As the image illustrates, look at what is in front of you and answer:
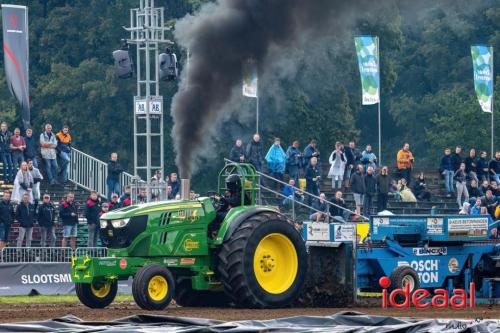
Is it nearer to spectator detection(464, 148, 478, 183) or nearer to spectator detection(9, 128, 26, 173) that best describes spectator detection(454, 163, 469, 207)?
spectator detection(464, 148, 478, 183)

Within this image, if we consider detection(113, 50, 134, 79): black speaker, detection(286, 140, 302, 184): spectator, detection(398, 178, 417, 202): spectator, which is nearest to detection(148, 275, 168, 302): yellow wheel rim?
detection(113, 50, 134, 79): black speaker

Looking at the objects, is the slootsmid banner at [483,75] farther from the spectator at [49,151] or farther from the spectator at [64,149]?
the spectator at [49,151]

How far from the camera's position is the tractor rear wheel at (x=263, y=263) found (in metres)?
19.0

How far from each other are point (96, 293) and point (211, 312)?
1919mm

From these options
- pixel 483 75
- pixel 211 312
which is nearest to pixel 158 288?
pixel 211 312

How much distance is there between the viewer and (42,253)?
2800cm

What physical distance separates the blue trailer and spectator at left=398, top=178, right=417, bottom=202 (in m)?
14.9

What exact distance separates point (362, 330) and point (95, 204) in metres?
17.3

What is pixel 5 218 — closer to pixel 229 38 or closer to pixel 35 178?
pixel 35 178

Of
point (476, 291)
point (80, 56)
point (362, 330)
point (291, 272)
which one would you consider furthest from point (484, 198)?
point (80, 56)

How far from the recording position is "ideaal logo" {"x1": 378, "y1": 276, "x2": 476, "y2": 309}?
65.6 feet

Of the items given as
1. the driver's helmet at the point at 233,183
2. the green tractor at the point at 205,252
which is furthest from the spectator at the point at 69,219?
the driver's helmet at the point at 233,183

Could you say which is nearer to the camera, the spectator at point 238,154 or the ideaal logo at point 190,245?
the ideaal logo at point 190,245

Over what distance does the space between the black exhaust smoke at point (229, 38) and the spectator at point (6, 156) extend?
899 cm
